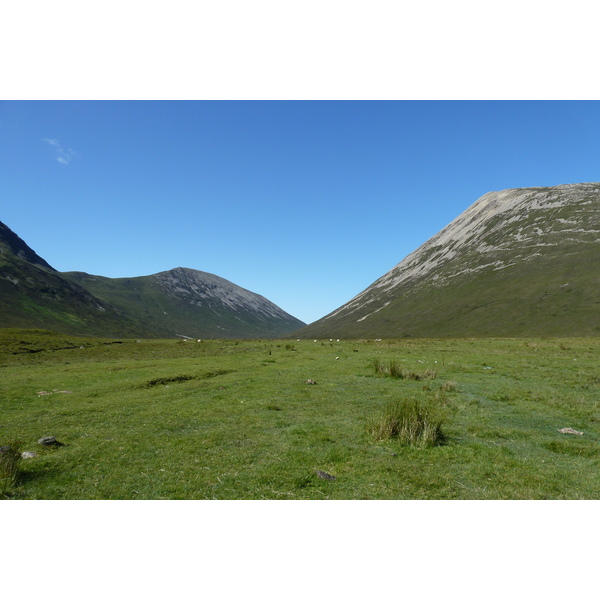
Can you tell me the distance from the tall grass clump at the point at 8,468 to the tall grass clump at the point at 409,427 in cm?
1106

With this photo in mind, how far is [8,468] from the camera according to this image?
926 centimetres

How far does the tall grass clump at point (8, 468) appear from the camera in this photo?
8.66m

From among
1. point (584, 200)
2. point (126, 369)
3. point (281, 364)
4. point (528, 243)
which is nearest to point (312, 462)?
point (281, 364)

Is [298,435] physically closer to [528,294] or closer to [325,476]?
[325,476]

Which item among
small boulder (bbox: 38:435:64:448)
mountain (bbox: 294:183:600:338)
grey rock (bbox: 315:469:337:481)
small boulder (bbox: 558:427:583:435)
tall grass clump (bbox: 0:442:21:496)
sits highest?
mountain (bbox: 294:183:600:338)

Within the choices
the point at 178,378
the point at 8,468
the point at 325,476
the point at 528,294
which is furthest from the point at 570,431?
the point at 528,294

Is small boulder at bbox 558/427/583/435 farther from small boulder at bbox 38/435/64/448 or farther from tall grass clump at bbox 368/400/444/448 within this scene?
small boulder at bbox 38/435/64/448

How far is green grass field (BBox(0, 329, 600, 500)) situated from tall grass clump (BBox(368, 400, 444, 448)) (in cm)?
18

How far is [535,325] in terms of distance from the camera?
12006 centimetres

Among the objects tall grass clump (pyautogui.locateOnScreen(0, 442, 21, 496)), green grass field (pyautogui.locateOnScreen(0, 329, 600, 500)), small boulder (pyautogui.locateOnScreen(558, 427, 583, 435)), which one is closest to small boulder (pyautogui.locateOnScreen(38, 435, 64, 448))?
green grass field (pyautogui.locateOnScreen(0, 329, 600, 500))

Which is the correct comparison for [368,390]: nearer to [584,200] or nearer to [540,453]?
[540,453]

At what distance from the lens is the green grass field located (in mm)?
9133

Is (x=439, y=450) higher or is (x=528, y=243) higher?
(x=528, y=243)

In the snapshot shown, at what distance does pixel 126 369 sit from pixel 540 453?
33.2 m
